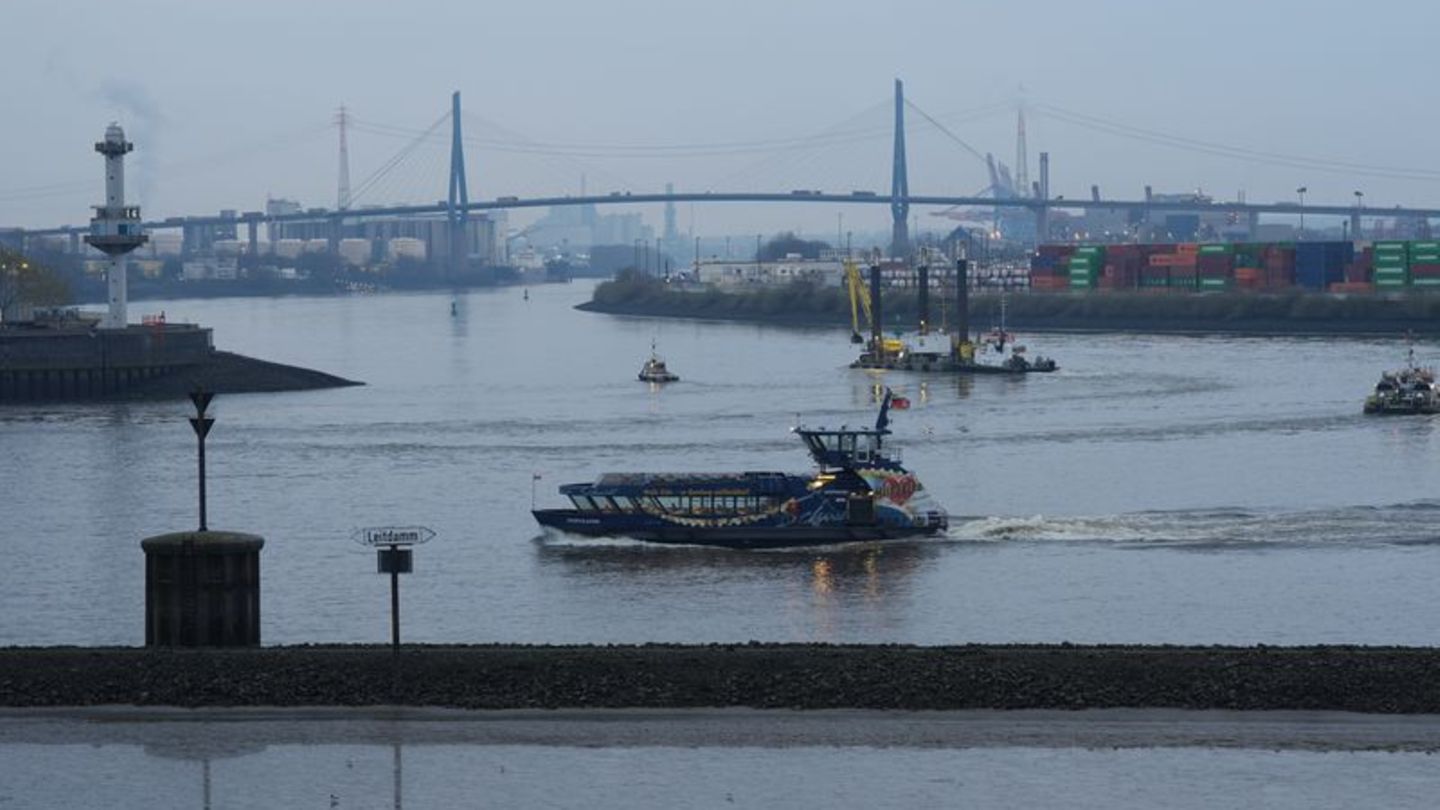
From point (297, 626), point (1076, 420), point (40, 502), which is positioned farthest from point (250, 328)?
point (297, 626)

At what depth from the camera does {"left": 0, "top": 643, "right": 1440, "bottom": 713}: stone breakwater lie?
33.6ft

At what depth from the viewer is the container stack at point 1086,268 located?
75250 mm

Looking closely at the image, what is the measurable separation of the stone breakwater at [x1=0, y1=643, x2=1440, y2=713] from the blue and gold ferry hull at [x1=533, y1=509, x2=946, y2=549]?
312 inches

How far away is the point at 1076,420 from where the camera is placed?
31.8 meters

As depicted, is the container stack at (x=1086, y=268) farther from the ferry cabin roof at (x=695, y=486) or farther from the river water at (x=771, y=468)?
the ferry cabin roof at (x=695, y=486)

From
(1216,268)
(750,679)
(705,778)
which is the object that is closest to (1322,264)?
(1216,268)

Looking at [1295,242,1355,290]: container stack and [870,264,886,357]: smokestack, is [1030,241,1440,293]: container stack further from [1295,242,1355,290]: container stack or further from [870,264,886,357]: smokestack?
[870,264,886,357]: smokestack

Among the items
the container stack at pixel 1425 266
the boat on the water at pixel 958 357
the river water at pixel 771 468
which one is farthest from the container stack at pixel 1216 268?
the river water at pixel 771 468

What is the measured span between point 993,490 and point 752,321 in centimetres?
5445

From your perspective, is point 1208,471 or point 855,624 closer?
point 855,624

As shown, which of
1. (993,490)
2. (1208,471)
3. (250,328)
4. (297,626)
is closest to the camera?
(297,626)

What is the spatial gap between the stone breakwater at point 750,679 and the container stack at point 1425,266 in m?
58.0

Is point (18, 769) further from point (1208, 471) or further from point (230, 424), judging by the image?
point (230, 424)

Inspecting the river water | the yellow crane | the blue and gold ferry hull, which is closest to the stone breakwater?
the river water
